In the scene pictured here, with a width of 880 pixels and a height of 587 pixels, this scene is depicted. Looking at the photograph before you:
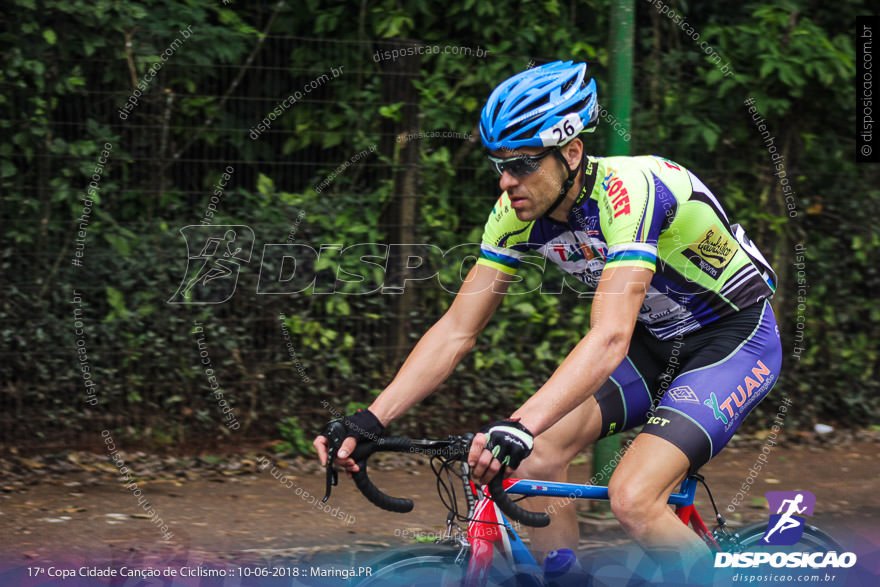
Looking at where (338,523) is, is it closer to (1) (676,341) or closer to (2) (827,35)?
(1) (676,341)

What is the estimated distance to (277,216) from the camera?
619cm

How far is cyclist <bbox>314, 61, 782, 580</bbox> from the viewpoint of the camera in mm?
3145

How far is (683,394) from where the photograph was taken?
3320 mm

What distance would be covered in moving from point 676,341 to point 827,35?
4.71 meters

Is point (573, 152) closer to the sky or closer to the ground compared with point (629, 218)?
closer to the sky

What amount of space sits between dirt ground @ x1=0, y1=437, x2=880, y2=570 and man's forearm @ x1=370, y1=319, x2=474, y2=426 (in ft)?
5.33

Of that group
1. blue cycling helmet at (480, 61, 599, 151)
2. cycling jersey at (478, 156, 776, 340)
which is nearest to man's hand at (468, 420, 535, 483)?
cycling jersey at (478, 156, 776, 340)

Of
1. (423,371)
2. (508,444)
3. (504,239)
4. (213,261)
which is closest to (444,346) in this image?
(423,371)

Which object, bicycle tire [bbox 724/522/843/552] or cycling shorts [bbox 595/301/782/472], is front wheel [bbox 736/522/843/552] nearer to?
bicycle tire [bbox 724/522/843/552]

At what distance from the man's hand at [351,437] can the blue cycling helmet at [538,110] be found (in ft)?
3.19

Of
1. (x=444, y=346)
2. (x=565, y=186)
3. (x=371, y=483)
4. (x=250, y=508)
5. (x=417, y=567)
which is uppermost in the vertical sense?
(x=565, y=186)

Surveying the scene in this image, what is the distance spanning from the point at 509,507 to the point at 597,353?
605 millimetres

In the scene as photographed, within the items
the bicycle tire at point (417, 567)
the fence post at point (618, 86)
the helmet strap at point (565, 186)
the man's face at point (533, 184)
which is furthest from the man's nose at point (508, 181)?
the fence post at point (618, 86)

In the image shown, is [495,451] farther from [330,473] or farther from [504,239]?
[504,239]
